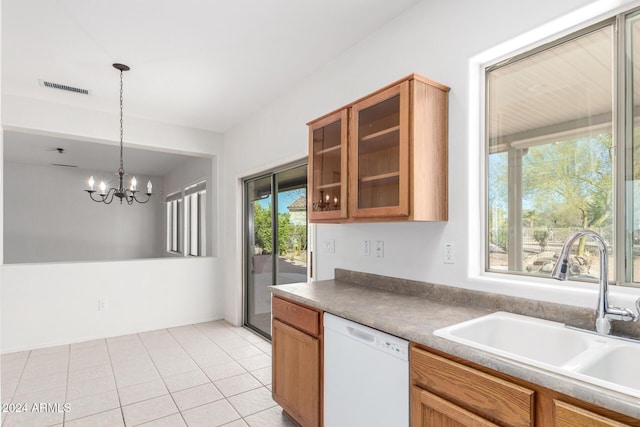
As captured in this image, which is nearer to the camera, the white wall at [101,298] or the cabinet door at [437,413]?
the cabinet door at [437,413]

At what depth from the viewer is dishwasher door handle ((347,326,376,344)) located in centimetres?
163

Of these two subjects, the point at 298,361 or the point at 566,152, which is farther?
the point at 298,361

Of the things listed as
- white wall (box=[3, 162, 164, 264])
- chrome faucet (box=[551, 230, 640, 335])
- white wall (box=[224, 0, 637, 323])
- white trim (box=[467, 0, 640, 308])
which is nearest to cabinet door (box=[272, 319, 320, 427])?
white wall (box=[224, 0, 637, 323])

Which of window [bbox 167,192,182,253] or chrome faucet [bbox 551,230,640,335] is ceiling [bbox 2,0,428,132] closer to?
chrome faucet [bbox 551,230,640,335]

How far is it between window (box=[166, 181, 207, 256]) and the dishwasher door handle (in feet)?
14.1

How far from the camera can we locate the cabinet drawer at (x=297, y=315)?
79.4 inches

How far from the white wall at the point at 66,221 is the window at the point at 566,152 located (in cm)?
802

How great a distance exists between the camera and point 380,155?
2051 mm

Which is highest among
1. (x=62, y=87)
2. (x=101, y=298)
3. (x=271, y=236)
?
(x=62, y=87)

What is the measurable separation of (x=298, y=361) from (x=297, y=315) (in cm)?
28

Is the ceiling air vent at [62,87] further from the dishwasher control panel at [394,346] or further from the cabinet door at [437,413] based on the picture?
the cabinet door at [437,413]

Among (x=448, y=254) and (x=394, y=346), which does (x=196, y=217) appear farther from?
(x=394, y=346)

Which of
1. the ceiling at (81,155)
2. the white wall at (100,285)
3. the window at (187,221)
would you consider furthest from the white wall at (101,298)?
the ceiling at (81,155)

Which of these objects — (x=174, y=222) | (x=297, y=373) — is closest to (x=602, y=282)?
(x=297, y=373)
